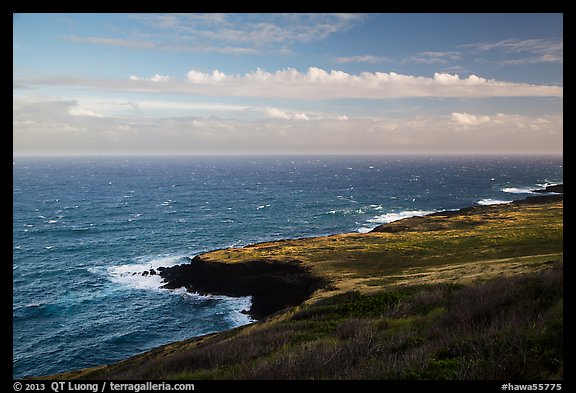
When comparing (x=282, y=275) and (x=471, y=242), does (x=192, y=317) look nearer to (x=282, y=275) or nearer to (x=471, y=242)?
(x=282, y=275)

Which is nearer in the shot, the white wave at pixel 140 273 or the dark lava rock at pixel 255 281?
the dark lava rock at pixel 255 281

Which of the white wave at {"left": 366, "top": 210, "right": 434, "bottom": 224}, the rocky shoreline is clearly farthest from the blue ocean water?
the rocky shoreline

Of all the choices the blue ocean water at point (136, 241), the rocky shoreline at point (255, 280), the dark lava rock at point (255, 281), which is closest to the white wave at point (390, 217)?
the blue ocean water at point (136, 241)

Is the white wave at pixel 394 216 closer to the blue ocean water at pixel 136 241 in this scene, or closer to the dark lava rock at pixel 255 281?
the blue ocean water at pixel 136 241

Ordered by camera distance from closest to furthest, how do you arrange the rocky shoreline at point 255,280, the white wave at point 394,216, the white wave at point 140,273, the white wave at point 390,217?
the rocky shoreline at point 255,280, the white wave at point 140,273, the white wave at point 390,217, the white wave at point 394,216

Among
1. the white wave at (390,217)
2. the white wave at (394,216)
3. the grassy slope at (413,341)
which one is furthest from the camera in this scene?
the white wave at (394,216)
